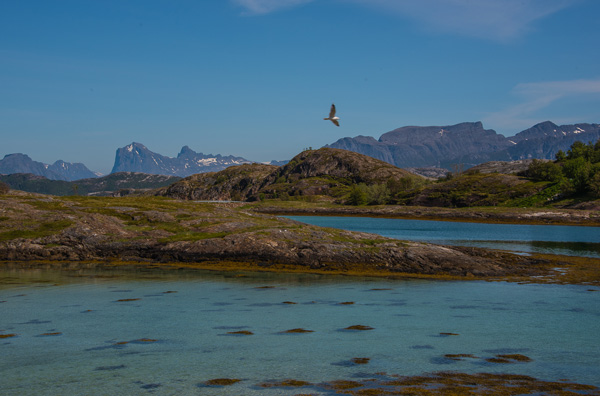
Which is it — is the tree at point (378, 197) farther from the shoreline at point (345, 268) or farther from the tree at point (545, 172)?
the shoreline at point (345, 268)

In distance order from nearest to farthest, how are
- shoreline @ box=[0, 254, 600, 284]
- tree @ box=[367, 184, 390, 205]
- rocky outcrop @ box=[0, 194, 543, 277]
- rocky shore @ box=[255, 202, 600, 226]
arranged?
1. shoreline @ box=[0, 254, 600, 284]
2. rocky outcrop @ box=[0, 194, 543, 277]
3. rocky shore @ box=[255, 202, 600, 226]
4. tree @ box=[367, 184, 390, 205]

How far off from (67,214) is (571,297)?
174ft

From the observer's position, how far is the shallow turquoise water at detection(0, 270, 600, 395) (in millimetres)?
17688

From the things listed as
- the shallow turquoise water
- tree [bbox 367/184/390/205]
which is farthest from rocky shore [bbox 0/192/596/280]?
tree [bbox 367/184/390/205]

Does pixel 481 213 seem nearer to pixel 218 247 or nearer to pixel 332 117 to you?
pixel 332 117

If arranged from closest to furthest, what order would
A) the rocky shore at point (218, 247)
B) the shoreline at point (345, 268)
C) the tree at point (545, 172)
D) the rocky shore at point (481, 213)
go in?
1. the shoreline at point (345, 268)
2. the rocky shore at point (218, 247)
3. the rocky shore at point (481, 213)
4. the tree at point (545, 172)

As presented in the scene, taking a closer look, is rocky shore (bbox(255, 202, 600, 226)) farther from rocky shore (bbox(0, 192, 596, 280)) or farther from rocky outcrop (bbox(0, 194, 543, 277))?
rocky outcrop (bbox(0, 194, 543, 277))

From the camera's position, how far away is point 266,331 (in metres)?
24.1

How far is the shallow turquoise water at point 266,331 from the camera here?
1769 centimetres

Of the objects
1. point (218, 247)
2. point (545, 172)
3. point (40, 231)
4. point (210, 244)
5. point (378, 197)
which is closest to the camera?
point (218, 247)

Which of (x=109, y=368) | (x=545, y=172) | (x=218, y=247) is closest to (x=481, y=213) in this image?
(x=545, y=172)

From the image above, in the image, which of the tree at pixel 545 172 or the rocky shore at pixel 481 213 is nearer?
the rocky shore at pixel 481 213

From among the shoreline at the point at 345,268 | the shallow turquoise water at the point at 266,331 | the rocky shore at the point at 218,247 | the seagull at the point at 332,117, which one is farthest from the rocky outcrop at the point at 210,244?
the seagull at the point at 332,117

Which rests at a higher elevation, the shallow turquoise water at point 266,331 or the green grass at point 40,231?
the green grass at point 40,231
